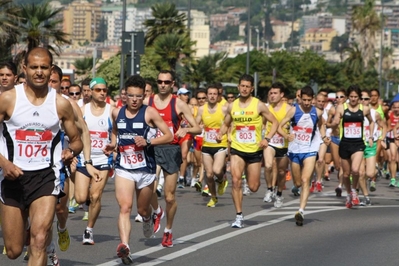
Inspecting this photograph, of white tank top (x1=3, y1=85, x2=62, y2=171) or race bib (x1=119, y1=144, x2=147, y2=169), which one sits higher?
white tank top (x1=3, y1=85, x2=62, y2=171)

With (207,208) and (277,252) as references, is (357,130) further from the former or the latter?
(277,252)

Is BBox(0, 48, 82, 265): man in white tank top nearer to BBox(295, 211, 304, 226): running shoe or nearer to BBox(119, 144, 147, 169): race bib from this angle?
BBox(119, 144, 147, 169): race bib

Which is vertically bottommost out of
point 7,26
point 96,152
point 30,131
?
point 96,152

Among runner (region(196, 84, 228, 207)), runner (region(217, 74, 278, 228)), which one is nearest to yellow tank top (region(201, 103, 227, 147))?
runner (region(196, 84, 228, 207))

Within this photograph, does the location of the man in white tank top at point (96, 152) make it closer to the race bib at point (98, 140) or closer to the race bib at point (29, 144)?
the race bib at point (98, 140)

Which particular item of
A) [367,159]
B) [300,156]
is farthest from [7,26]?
[300,156]

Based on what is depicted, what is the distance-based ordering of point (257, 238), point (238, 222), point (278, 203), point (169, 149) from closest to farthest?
1. point (169, 149)
2. point (257, 238)
3. point (238, 222)
4. point (278, 203)

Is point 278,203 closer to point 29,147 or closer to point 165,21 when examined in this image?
point 29,147

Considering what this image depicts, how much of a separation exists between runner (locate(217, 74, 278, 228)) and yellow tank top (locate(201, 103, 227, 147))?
319cm

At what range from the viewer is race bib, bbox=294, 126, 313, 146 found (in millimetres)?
16938

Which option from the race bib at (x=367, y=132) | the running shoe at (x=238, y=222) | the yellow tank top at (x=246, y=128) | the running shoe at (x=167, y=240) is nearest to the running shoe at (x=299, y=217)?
the running shoe at (x=238, y=222)

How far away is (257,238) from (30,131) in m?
5.47

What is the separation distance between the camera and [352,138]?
18406 mm

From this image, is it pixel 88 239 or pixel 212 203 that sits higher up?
pixel 88 239
